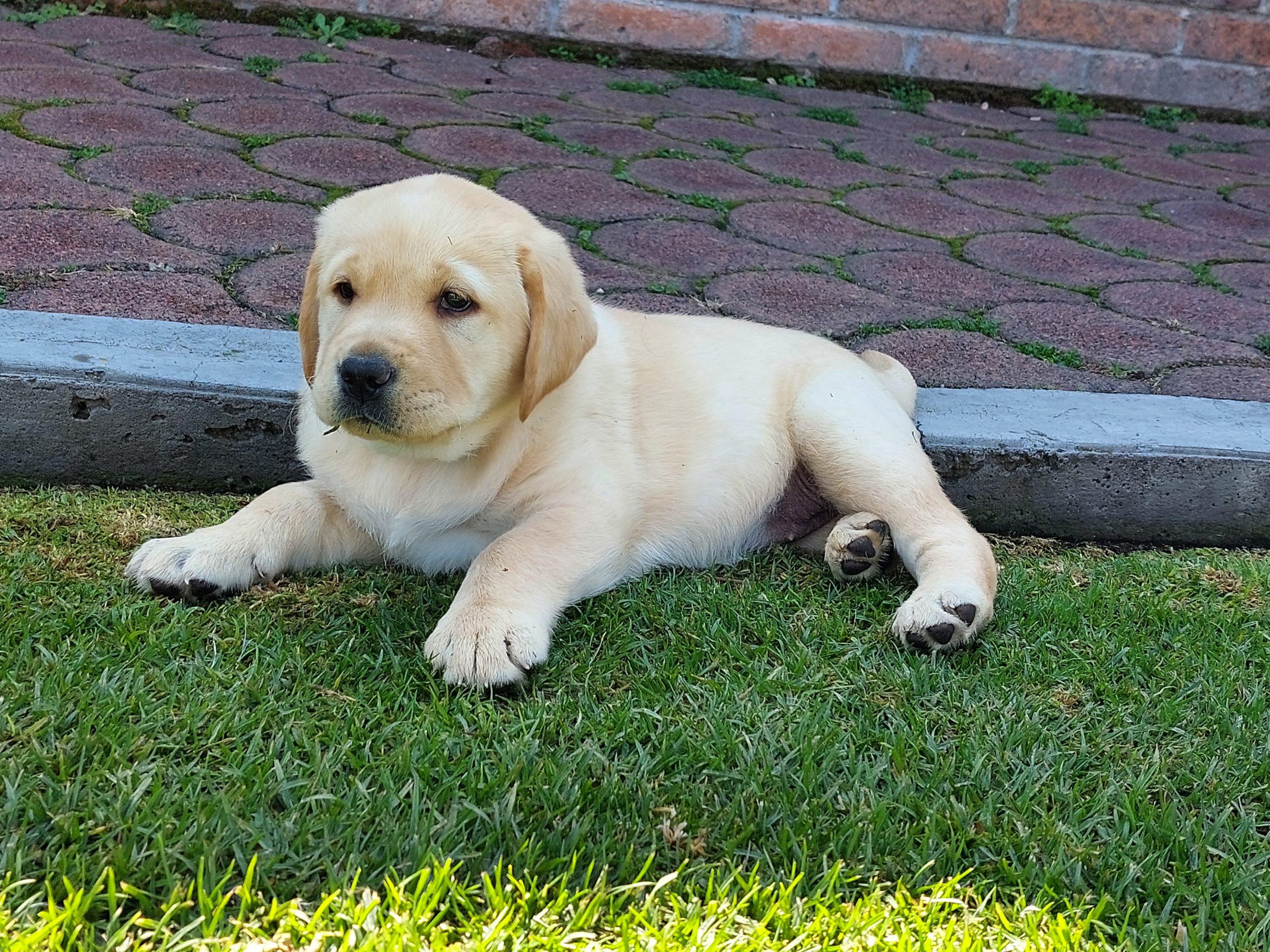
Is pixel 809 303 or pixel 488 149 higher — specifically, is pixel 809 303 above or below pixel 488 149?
below

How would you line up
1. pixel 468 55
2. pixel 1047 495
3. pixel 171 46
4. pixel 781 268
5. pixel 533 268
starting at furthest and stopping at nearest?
pixel 468 55
pixel 171 46
pixel 781 268
pixel 1047 495
pixel 533 268

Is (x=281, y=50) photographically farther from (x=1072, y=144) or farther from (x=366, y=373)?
(x=366, y=373)

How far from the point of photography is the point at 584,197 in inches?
189

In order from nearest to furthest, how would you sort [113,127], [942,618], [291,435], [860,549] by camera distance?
[942,618] → [860,549] → [291,435] → [113,127]

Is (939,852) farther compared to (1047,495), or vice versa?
(1047,495)

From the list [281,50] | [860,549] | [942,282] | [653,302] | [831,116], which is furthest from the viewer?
[831,116]

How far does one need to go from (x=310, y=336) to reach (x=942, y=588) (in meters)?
1.34

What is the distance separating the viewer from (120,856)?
1460mm

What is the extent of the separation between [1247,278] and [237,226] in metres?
3.81

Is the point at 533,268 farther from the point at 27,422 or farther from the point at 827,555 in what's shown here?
the point at 27,422

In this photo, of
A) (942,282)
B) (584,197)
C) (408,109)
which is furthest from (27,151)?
(942,282)

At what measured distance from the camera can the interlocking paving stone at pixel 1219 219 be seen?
17.9 ft

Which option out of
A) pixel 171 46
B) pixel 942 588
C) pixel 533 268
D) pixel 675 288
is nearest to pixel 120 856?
pixel 533 268

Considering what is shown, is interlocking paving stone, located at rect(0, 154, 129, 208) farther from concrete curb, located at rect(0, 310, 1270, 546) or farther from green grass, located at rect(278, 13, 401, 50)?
green grass, located at rect(278, 13, 401, 50)
